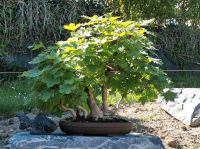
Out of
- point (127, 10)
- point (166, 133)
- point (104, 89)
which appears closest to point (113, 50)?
point (104, 89)

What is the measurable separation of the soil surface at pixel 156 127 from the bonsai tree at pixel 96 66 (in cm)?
127

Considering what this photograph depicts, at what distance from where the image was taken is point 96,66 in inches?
144

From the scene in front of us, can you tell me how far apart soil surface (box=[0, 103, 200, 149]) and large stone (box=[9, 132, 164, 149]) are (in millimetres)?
1211

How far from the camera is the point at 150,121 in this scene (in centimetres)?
586

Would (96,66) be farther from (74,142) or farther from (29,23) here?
(29,23)

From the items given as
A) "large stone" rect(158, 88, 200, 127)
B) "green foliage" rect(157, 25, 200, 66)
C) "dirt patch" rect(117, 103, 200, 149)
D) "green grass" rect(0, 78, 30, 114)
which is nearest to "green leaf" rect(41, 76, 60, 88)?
"green grass" rect(0, 78, 30, 114)

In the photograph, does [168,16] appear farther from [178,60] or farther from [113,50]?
[113,50]

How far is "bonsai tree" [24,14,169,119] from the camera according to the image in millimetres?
3596

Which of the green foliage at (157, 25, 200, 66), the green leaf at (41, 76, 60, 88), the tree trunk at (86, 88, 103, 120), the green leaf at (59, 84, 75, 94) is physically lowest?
the green foliage at (157, 25, 200, 66)

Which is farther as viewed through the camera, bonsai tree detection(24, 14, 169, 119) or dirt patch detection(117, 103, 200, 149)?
dirt patch detection(117, 103, 200, 149)

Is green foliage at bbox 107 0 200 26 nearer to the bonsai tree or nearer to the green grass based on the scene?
the green grass

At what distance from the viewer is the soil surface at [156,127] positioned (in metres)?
5.07

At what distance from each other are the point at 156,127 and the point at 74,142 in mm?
2176

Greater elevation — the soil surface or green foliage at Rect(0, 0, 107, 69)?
green foliage at Rect(0, 0, 107, 69)
